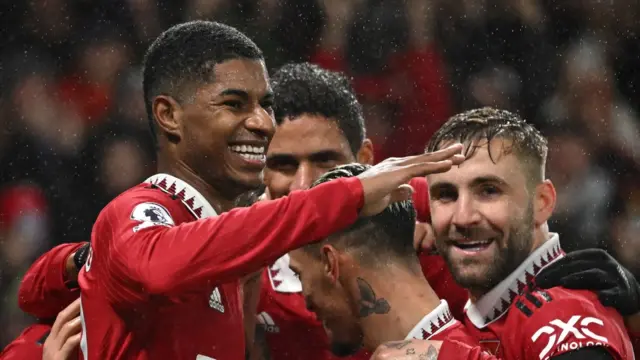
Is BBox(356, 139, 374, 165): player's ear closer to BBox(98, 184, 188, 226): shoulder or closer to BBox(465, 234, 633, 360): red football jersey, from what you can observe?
BBox(465, 234, 633, 360): red football jersey

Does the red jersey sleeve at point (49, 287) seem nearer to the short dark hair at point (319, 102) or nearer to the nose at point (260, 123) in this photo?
the nose at point (260, 123)

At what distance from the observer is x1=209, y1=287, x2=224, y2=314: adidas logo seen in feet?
8.69

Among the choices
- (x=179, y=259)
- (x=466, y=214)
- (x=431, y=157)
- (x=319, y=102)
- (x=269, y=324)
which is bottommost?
(x=269, y=324)

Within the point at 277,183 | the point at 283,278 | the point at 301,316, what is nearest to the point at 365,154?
the point at 277,183

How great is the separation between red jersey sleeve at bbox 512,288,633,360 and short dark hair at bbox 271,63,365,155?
1.26 metres

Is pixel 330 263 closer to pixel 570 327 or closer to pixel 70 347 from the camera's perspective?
pixel 570 327

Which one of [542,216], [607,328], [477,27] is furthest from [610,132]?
[607,328]

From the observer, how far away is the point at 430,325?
8.23ft

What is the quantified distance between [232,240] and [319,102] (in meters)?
1.66

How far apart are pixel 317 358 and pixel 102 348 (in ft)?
3.80

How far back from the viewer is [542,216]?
3195 millimetres

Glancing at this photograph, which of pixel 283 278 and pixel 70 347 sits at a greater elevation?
pixel 283 278

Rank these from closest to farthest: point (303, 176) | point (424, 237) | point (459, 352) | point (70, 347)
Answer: point (459, 352) < point (70, 347) < point (424, 237) < point (303, 176)

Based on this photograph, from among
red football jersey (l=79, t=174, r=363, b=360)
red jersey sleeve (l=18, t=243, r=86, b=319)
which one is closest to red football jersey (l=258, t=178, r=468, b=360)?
red jersey sleeve (l=18, t=243, r=86, b=319)
